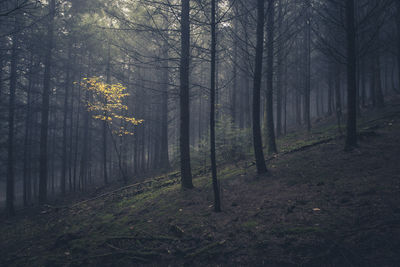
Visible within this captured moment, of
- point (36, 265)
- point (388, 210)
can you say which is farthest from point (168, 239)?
point (388, 210)

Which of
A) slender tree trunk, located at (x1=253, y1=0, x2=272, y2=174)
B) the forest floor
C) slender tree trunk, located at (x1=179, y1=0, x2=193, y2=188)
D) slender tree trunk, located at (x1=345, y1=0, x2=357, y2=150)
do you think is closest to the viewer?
the forest floor

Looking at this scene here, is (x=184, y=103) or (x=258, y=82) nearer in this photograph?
(x=258, y=82)

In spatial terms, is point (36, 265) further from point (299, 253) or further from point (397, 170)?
point (397, 170)

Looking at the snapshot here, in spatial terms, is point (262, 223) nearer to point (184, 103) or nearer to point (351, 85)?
point (184, 103)

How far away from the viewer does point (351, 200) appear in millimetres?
4836

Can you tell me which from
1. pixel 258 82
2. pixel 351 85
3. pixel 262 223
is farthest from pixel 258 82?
pixel 262 223

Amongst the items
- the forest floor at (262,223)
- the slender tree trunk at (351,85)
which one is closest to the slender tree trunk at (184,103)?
the forest floor at (262,223)

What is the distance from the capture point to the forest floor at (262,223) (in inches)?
151

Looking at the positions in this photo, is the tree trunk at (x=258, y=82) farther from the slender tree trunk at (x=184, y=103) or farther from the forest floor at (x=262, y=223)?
the slender tree trunk at (x=184, y=103)

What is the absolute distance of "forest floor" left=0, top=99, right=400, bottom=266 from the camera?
383 cm

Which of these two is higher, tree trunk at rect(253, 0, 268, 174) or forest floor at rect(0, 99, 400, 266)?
Result: tree trunk at rect(253, 0, 268, 174)

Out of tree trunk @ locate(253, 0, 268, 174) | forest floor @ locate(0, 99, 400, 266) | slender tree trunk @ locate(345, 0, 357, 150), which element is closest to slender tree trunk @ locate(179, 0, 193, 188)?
forest floor @ locate(0, 99, 400, 266)

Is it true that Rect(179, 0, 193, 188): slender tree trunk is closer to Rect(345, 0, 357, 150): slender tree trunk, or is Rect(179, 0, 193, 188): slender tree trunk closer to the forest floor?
the forest floor

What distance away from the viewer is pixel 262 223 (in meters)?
4.97
